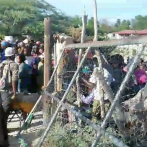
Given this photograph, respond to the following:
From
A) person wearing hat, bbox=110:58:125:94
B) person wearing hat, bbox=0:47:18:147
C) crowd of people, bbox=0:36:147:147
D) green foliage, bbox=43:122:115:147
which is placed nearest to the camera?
green foliage, bbox=43:122:115:147

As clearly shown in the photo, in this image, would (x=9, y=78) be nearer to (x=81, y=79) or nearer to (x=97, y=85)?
(x=81, y=79)

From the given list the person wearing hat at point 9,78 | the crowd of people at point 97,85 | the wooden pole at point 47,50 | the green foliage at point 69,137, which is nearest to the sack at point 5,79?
the person wearing hat at point 9,78

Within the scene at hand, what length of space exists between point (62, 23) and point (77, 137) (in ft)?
127

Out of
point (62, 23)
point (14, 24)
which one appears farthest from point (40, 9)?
point (14, 24)

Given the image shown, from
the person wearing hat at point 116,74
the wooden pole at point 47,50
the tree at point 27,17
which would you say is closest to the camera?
the person wearing hat at point 116,74

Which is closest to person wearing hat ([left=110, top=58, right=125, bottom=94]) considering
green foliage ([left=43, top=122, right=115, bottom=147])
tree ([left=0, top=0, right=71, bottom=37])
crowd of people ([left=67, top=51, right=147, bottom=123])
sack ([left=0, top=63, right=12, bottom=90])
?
crowd of people ([left=67, top=51, right=147, bottom=123])

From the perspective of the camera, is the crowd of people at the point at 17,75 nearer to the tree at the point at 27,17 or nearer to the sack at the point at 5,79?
the sack at the point at 5,79

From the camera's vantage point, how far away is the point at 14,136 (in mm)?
8070

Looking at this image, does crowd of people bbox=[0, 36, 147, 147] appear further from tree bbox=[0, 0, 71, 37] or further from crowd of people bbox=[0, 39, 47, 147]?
tree bbox=[0, 0, 71, 37]

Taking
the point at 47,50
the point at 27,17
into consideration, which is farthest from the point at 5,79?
the point at 27,17

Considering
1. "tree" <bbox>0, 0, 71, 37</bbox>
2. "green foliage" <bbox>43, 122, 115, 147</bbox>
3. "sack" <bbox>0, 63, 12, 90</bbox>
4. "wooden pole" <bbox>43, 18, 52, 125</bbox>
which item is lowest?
"green foliage" <bbox>43, 122, 115, 147</bbox>

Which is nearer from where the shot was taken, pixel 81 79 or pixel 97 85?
pixel 97 85

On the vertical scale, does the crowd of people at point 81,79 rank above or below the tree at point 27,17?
below

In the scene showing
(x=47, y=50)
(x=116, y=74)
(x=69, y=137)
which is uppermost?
(x=47, y=50)
